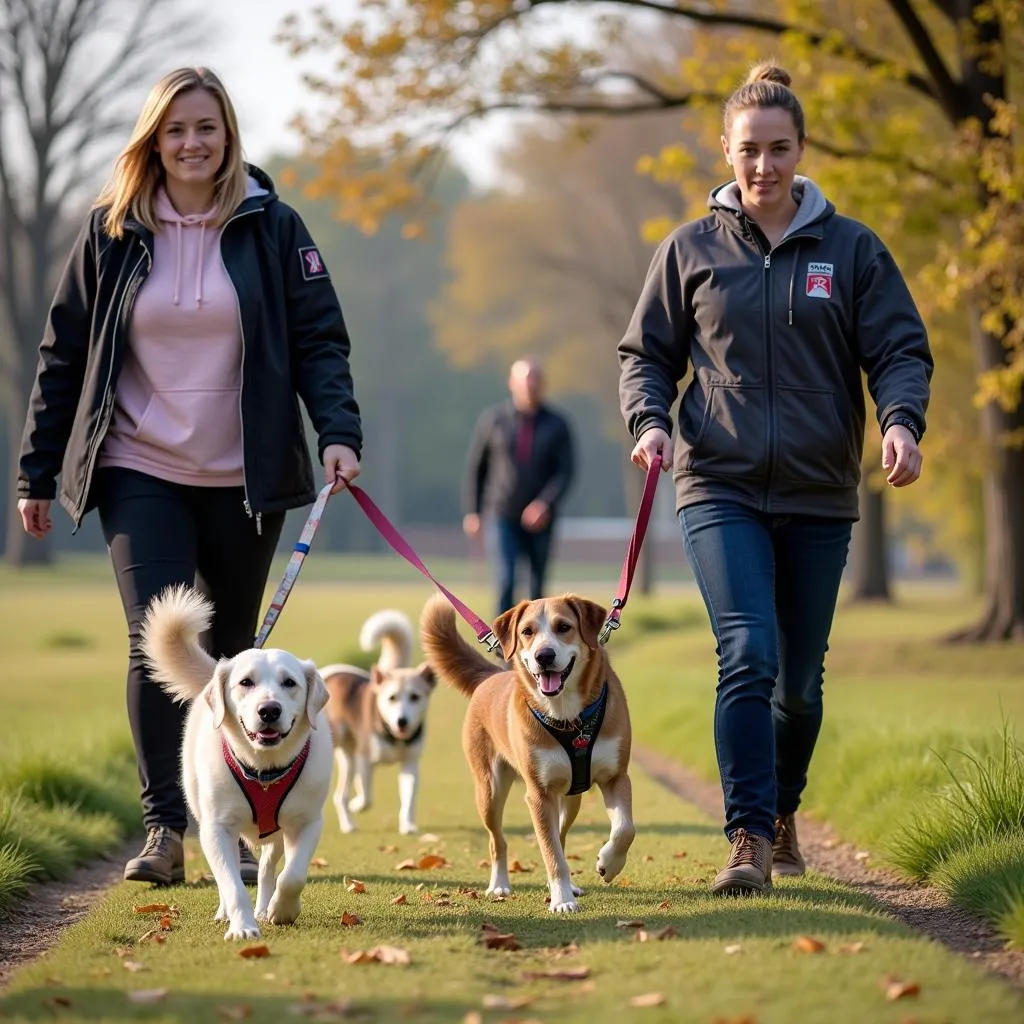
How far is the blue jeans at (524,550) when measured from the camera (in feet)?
39.6

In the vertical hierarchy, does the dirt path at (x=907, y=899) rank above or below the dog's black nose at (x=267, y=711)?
below

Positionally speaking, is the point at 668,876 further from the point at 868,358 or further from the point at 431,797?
the point at 431,797

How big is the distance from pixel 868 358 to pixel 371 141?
487 inches

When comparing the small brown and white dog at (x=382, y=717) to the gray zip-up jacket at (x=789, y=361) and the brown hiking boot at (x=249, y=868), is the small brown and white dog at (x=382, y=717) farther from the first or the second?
the gray zip-up jacket at (x=789, y=361)

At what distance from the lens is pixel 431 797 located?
29.8 feet

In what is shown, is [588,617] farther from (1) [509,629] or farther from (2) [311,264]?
(2) [311,264]

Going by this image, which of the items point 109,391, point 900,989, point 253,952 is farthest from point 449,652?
point 900,989

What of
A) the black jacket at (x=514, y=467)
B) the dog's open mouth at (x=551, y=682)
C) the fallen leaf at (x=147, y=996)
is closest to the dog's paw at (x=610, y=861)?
the dog's open mouth at (x=551, y=682)

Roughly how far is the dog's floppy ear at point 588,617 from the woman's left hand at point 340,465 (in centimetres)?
90

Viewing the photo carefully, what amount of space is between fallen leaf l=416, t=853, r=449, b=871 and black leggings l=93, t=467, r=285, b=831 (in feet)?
3.63

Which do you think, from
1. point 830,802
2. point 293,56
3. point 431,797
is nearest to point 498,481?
point 431,797

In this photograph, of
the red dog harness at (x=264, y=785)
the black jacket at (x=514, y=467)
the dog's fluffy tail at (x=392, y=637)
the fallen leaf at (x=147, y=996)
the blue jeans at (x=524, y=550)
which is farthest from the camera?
the black jacket at (x=514, y=467)

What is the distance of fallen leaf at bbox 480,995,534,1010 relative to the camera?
3.71m

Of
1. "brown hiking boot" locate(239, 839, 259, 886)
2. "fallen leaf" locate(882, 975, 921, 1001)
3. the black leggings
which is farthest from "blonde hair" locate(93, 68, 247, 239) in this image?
"fallen leaf" locate(882, 975, 921, 1001)
